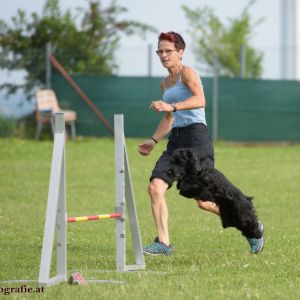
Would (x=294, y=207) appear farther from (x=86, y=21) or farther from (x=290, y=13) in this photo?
(x=290, y=13)

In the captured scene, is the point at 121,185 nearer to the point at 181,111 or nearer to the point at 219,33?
the point at 181,111

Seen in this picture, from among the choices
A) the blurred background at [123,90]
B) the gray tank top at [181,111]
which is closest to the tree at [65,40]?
the blurred background at [123,90]

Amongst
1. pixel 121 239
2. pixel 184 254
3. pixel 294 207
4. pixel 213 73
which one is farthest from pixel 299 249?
pixel 213 73

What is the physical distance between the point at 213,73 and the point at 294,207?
12.8 m

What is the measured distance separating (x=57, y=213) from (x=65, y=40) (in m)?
18.8

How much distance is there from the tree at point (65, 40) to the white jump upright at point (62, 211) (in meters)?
15.6

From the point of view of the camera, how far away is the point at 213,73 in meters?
25.4

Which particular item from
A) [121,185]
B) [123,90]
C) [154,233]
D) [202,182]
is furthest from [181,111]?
[123,90]

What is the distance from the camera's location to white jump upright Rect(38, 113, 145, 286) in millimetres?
6922

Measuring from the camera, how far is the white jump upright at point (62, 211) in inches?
273

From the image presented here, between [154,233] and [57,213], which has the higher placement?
[57,213]

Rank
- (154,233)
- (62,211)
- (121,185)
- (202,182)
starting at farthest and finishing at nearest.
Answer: (154,233) < (202,182) < (121,185) < (62,211)

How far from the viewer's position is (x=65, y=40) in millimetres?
25703

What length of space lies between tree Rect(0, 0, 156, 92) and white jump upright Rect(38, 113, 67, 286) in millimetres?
16285
